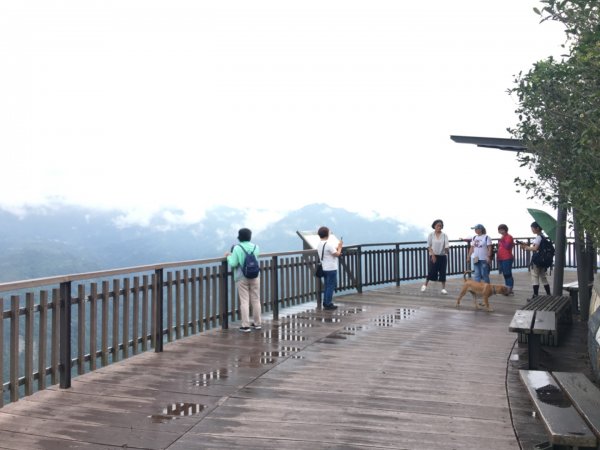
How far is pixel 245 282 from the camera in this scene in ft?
34.2

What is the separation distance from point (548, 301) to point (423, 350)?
335 cm

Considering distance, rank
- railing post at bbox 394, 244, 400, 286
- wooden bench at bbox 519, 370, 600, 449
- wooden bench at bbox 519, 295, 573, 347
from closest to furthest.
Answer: wooden bench at bbox 519, 370, 600, 449 → wooden bench at bbox 519, 295, 573, 347 → railing post at bbox 394, 244, 400, 286

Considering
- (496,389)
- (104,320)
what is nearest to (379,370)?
(496,389)

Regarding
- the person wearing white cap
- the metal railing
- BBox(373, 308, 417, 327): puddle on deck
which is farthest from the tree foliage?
the metal railing

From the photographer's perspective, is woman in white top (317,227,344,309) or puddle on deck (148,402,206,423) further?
woman in white top (317,227,344,309)

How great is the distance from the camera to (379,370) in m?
7.73

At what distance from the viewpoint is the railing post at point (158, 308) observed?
8602mm

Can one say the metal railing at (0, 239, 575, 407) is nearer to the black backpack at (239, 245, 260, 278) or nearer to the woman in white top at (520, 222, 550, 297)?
the black backpack at (239, 245, 260, 278)

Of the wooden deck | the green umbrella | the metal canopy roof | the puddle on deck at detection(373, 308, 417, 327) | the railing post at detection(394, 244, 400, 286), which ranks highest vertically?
the metal canopy roof

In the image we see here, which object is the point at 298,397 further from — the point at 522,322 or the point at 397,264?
the point at 397,264

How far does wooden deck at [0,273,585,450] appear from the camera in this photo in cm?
523

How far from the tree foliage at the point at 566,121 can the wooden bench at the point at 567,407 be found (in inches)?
71.5

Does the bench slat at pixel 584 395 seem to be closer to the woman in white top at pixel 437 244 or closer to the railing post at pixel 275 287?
the railing post at pixel 275 287

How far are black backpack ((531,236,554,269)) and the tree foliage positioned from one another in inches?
50.2
